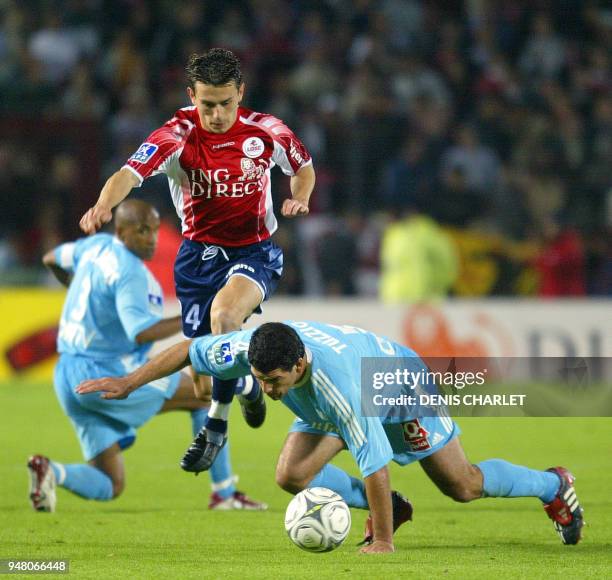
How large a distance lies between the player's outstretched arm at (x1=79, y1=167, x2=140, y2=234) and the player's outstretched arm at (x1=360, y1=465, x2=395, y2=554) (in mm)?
1686

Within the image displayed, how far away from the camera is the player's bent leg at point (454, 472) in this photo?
6.12m

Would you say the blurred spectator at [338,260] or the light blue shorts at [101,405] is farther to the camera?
the blurred spectator at [338,260]

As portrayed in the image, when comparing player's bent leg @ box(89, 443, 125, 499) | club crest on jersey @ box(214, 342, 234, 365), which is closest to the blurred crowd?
player's bent leg @ box(89, 443, 125, 499)

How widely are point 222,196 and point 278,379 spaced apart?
1.90m

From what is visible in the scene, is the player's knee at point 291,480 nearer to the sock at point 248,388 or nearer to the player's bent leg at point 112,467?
the sock at point 248,388

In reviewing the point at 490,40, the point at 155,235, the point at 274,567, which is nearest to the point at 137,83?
the point at 490,40

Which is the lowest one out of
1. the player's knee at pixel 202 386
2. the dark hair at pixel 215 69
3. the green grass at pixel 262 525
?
the green grass at pixel 262 525

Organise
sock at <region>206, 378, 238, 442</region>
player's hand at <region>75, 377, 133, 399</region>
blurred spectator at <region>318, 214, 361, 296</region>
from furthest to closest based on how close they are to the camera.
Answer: blurred spectator at <region>318, 214, 361, 296</region> < sock at <region>206, 378, 238, 442</region> < player's hand at <region>75, 377, 133, 399</region>

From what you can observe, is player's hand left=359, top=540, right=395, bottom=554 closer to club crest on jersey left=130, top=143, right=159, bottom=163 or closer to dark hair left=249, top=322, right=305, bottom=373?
dark hair left=249, top=322, right=305, bottom=373

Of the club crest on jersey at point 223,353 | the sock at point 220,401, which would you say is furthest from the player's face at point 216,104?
the club crest on jersey at point 223,353

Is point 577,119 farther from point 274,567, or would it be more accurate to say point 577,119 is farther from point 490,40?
point 274,567

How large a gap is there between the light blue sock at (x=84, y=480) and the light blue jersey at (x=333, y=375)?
1995mm

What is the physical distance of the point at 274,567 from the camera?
552 centimetres

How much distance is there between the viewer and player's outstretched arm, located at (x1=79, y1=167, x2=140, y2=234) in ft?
19.1
